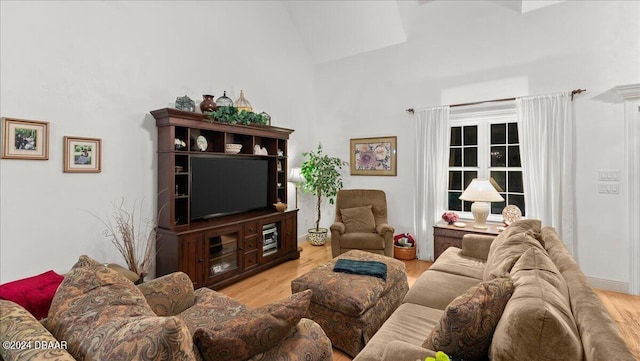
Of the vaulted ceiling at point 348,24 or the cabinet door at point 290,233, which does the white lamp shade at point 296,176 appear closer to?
the cabinet door at point 290,233

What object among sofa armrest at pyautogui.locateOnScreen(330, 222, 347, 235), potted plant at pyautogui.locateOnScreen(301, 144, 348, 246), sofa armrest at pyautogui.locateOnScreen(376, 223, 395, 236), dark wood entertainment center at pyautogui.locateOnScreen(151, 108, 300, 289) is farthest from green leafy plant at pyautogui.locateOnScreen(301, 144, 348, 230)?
sofa armrest at pyautogui.locateOnScreen(376, 223, 395, 236)

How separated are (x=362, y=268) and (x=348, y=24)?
4024mm

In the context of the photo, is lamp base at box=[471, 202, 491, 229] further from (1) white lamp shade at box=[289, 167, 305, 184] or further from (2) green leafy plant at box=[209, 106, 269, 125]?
(2) green leafy plant at box=[209, 106, 269, 125]

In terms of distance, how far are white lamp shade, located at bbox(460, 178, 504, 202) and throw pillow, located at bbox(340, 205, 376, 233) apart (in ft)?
4.29

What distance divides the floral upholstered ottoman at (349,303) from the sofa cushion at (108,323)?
1.35 m

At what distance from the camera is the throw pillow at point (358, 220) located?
14.5 ft

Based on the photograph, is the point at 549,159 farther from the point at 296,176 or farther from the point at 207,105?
the point at 207,105

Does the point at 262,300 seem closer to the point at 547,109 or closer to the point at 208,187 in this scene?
the point at 208,187

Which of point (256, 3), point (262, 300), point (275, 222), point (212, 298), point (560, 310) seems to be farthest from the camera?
point (256, 3)

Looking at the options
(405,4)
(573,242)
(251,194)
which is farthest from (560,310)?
(405,4)

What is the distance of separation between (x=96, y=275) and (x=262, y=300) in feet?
7.05

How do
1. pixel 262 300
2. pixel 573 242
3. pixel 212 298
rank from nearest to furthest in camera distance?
pixel 212 298
pixel 262 300
pixel 573 242

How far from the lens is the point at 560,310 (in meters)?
1.21

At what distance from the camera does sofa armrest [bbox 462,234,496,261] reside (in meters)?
3.04
